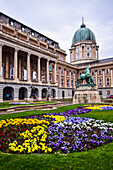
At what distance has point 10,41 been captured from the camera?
109 ft

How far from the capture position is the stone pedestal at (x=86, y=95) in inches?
941

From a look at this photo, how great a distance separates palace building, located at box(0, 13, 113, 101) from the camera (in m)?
34.6

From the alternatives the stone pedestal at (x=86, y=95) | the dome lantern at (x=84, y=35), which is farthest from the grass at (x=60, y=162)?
the dome lantern at (x=84, y=35)

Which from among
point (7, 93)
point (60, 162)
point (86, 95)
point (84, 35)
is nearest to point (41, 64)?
point (7, 93)

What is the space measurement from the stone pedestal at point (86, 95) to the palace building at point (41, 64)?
16.5 meters

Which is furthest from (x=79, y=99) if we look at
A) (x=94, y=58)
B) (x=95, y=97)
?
(x=94, y=58)

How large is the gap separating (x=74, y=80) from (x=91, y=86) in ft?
144

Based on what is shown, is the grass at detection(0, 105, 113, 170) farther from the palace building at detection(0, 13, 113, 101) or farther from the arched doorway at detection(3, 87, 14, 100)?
the arched doorway at detection(3, 87, 14, 100)

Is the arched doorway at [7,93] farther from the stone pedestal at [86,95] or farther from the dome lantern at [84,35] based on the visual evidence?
the dome lantern at [84,35]

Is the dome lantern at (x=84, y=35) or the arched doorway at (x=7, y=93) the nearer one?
the arched doorway at (x=7, y=93)

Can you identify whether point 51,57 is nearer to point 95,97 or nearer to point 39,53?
point 39,53

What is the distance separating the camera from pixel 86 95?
24.0 metres

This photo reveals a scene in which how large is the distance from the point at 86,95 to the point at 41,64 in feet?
103

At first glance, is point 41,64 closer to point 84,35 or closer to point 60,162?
point 84,35
